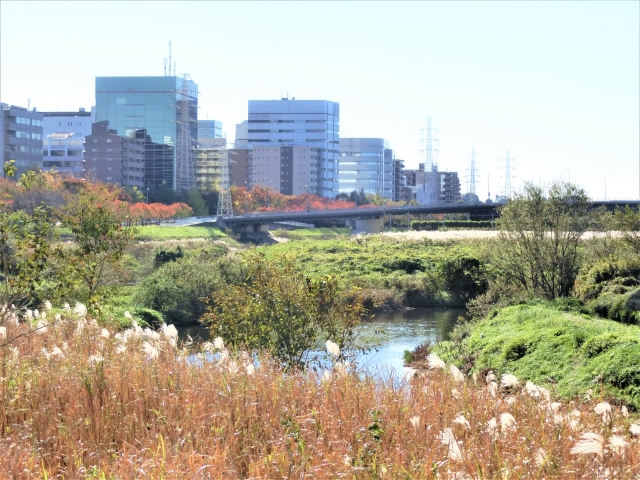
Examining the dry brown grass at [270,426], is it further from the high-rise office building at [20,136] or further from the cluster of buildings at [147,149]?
the high-rise office building at [20,136]

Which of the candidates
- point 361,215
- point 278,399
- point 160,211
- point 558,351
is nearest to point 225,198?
point 361,215

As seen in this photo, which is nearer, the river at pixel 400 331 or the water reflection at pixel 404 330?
the water reflection at pixel 404 330

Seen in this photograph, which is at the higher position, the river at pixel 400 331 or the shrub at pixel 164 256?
the shrub at pixel 164 256

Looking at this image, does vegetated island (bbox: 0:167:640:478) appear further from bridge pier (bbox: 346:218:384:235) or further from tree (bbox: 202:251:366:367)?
bridge pier (bbox: 346:218:384:235)

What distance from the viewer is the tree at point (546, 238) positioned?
103 feet

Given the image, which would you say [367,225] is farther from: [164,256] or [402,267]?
[164,256]

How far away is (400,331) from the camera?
3497 centimetres

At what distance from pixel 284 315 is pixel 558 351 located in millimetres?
5702

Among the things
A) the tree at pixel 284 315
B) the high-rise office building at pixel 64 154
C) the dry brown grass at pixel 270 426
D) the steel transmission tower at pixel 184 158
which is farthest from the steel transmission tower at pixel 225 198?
the dry brown grass at pixel 270 426

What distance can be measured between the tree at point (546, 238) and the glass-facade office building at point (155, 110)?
129m

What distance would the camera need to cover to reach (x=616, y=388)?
47.8ft

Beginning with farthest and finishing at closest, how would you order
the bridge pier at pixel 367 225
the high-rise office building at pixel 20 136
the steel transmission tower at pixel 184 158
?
1. the steel transmission tower at pixel 184 158
2. the high-rise office building at pixel 20 136
3. the bridge pier at pixel 367 225

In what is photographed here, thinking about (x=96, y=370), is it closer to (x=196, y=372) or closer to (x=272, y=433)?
(x=196, y=372)

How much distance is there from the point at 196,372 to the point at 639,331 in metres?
11.1
